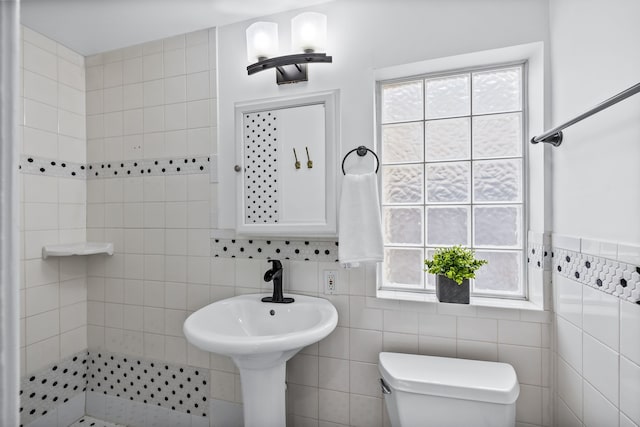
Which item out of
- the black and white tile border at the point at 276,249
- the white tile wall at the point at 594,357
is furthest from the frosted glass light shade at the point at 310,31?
the white tile wall at the point at 594,357

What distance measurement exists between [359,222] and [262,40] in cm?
97

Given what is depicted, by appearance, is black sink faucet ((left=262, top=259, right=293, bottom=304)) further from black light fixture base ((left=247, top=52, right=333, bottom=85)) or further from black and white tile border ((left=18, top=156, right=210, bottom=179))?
black light fixture base ((left=247, top=52, right=333, bottom=85))

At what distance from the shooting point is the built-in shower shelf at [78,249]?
5.78ft

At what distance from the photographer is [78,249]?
1.80m

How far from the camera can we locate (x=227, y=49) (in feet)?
5.64

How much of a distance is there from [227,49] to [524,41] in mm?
1365

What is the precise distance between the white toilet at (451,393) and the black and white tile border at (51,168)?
1990mm

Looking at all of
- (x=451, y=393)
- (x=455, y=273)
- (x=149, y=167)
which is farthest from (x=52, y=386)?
(x=455, y=273)

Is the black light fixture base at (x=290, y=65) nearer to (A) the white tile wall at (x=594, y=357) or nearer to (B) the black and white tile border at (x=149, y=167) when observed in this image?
(B) the black and white tile border at (x=149, y=167)

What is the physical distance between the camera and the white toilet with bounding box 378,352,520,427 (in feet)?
3.69

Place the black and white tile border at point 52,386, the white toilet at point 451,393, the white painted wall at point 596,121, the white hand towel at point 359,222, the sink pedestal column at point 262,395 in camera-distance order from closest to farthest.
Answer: the white painted wall at point 596,121 → the white toilet at point 451,393 → the sink pedestal column at point 262,395 → the white hand towel at point 359,222 → the black and white tile border at point 52,386

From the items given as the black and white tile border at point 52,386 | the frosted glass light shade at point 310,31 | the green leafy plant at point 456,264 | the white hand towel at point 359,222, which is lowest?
the black and white tile border at point 52,386

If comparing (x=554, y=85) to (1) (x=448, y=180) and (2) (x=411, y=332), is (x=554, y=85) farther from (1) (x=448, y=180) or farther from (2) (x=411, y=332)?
(2) (x=411, y=332)

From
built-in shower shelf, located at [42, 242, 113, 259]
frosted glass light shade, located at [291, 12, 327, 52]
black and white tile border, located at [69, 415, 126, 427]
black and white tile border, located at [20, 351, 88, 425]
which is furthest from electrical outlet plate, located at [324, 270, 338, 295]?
black and white tile border, located at [20, 351, 88, 425]
